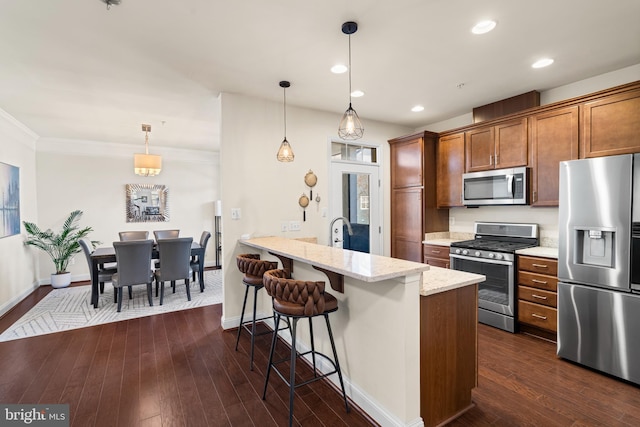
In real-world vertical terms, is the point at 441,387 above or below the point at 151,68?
below

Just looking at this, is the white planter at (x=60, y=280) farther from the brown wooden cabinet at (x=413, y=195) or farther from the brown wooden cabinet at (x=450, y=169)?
the brown wooden cabinet at (x=450, y=169)

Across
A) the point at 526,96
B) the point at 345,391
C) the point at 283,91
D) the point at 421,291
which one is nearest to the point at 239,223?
the point at 283,91

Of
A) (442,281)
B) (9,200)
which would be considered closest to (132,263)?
(9,200)

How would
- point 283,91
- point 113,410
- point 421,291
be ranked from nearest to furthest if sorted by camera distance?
1. point 421,291
2. point 113,410
3. point 283,91

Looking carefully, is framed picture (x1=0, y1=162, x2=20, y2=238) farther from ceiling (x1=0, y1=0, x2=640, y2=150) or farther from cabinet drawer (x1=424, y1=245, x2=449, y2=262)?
cabinet drawer (x1=424, y1=245, x2=449, y2=262)

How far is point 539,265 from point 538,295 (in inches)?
11.6

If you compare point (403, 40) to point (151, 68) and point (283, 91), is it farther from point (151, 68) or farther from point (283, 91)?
point (151, 68)

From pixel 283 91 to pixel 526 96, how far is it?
9.09 ft

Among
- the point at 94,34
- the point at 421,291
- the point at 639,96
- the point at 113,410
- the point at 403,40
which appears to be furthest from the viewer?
the point at 639,96

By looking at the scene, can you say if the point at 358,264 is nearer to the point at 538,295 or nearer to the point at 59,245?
the point at 538,295

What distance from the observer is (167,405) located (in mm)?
2072

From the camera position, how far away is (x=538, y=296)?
9.77ft

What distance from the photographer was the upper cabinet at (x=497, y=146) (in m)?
3.38

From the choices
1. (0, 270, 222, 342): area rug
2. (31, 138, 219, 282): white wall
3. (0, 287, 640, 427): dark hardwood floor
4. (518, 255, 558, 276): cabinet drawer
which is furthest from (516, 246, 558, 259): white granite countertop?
(31, 138, 219, 282): white wall
